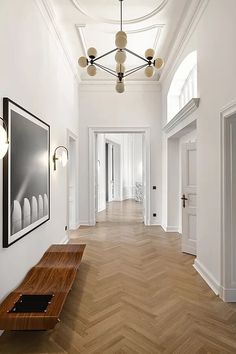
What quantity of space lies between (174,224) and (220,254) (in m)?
3.44

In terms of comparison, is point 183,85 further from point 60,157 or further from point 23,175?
point 23,175

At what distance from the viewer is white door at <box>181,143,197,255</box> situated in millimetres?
4547

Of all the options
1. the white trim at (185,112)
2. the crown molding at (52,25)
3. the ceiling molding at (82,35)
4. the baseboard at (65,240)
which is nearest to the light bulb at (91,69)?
the crown molding at (52,25)

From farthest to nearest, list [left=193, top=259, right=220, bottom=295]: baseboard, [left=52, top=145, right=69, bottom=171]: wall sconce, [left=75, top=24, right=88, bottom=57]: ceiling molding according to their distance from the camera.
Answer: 1. [left=75, top=24, right=88, bottom=57]: ceiling molding
2. [left=52, top=145, right=69, bottom=171]: wall sconce
3. [left=193, top=259, right=220, bottom=295]: baseboard

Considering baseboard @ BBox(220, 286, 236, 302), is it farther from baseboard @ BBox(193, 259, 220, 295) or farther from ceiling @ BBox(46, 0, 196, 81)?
ceiling @ BBox(46, 0, 196, 81)

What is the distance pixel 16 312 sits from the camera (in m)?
2.19

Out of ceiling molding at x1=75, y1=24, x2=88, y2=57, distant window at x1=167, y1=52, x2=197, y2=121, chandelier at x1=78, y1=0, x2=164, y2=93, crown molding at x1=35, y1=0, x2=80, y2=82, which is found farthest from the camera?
distant window at x1=167, y1=52, x2=197, y2=121

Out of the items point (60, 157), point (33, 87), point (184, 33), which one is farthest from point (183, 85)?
point (33, 87)

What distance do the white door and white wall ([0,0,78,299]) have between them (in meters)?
2.41

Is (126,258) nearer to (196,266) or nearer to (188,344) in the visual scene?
(196,266)

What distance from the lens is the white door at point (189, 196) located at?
4.55m

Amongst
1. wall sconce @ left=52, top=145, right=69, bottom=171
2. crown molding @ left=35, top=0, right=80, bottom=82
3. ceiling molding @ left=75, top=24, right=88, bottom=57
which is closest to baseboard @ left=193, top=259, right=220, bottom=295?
wall sconce @ left=52, top=145, right=69, bottom=171

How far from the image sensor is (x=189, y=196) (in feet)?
15.3

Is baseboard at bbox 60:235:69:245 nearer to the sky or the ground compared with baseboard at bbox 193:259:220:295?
nearer to the sky
